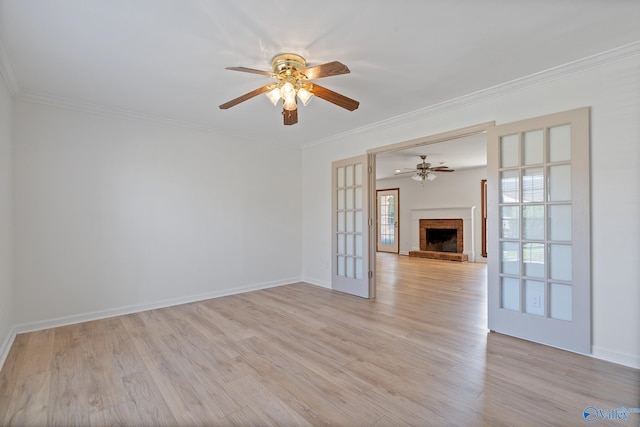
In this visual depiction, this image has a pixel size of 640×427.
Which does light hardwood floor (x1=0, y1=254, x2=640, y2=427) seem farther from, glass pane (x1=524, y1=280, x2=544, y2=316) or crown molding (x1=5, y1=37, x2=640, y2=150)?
crown molding (x1=5, y1=37, x2=640, y2=150)

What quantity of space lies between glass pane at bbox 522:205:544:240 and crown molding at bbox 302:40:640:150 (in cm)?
115

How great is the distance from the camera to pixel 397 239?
9820 millimetres

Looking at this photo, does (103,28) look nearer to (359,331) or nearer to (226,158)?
(226,158)

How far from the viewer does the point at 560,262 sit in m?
2.66

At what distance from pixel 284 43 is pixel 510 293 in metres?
3.02

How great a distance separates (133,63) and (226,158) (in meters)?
2.08

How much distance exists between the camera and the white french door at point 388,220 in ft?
32.5

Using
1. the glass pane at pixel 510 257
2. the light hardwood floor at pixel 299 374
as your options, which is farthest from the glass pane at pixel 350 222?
the glass pane at pixel 510 257

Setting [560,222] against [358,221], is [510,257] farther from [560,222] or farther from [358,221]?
[358,221]

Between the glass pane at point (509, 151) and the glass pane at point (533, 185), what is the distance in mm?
141

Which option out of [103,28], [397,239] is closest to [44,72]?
[103,28]

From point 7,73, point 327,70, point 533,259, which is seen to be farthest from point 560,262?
point 7,73

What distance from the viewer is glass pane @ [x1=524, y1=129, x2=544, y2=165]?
2.78 m

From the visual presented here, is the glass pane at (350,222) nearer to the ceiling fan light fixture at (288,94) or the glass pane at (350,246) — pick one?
the glass pane at (350,246)
